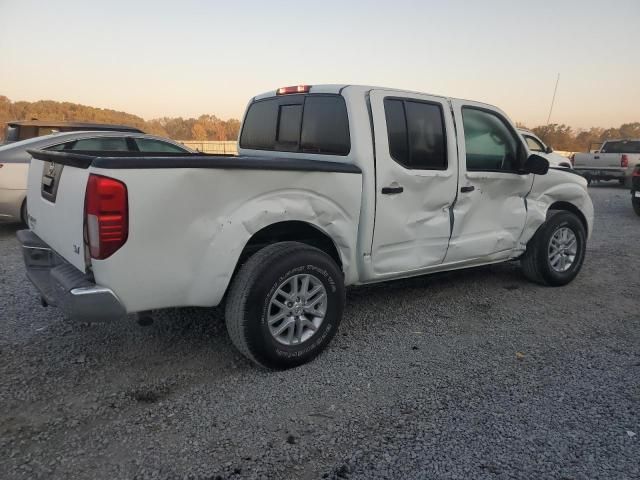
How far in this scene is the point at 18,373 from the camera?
3014 mm

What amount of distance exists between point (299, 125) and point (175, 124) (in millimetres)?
70206

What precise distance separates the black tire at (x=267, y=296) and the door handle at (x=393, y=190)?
2.34 ft

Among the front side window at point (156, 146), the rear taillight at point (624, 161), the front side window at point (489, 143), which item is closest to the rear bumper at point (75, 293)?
the front side window at point (489, 143)

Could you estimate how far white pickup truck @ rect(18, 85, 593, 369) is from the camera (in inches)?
99.8

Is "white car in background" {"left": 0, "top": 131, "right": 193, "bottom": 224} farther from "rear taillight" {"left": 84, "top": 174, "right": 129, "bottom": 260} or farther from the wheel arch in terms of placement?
the wheel arch

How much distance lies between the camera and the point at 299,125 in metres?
4.00

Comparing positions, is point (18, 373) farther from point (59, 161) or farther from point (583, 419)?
point (583, 419)

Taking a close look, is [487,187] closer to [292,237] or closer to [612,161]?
[292,237]

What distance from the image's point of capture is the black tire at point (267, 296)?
288cm

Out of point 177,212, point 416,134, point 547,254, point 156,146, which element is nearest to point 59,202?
point 177,212

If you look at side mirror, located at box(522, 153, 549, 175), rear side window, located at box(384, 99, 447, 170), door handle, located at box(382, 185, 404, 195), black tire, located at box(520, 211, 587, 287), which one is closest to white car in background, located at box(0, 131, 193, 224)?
rear side window, located at box(384, 99, 447, 170)

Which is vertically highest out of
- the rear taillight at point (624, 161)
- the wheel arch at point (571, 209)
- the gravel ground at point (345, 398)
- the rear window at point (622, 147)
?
the rear window at point (622, 147)

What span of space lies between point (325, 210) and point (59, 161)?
66.1 inches

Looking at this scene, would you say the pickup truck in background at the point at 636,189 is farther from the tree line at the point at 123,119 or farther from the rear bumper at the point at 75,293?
the tree line at the point at 123,119
